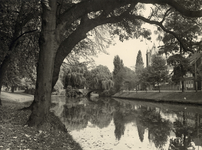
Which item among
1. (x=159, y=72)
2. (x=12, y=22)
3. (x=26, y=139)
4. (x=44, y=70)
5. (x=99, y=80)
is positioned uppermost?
(x=12, y=22)

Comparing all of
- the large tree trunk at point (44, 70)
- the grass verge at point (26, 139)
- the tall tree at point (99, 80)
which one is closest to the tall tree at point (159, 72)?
the tall tree at point (99, 80)

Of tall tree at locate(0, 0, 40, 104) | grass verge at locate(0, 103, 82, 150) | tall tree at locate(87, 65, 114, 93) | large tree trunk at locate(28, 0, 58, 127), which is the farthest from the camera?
tall tree at locate(87, 65, 114, 93)

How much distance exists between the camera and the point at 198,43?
25.2ft

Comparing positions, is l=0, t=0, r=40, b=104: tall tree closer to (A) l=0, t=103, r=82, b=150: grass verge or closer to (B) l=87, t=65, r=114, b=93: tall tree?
(A) l=0, t=103, r=82, b=150: grass verge

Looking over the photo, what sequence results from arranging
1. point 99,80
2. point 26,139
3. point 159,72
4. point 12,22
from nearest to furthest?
1. point 26,139
2. point 12,22
3. point 159,72
4. point 99,80

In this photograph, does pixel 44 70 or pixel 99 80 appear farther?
pixel 99 80

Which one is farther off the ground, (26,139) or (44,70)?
(44,70)

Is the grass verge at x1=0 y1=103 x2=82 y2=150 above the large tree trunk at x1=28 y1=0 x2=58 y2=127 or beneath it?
beneath

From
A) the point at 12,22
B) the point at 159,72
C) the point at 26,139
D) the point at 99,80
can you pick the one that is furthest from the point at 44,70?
the point at 99,80

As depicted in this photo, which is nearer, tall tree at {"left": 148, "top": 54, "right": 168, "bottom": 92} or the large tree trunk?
the large tree trunk

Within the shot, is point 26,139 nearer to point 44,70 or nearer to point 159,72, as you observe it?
point 44,70

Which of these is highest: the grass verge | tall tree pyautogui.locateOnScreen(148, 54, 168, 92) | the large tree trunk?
tall tree pyautogui.locateOnScreen(148, 54, 168, 92)

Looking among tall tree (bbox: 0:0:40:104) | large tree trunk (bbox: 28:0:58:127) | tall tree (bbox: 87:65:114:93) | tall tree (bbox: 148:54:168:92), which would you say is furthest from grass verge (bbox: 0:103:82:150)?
tall tree (bbox: 87:65:114:93)

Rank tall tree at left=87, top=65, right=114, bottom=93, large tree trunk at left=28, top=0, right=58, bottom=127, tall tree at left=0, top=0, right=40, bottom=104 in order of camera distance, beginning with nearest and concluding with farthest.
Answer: large tree trunk at left=28, top=0, right=58, bottom=127 < tall tree at left=0, top=0, right=40, bottom=104 < tall tree at left=87, top=65, right=114, bottom=93
